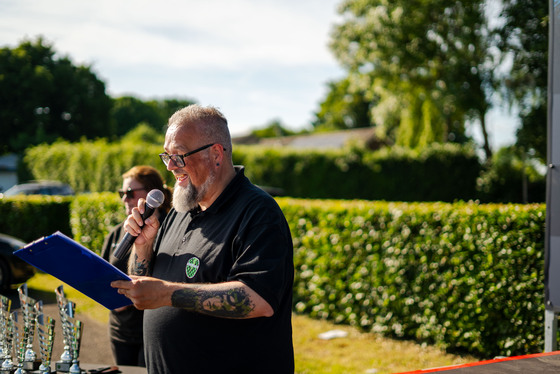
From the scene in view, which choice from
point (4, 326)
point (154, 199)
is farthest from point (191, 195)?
point (4, 326)

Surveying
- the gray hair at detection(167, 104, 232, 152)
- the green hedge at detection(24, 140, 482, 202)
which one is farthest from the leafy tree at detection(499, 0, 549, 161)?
the gray hair at detection(167, 104, 232, 152)

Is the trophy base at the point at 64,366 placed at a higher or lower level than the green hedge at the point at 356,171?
lower

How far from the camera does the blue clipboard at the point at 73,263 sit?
2.03m

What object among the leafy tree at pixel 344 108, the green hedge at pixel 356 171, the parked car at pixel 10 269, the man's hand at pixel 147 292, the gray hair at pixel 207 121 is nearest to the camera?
the man's hand at pixel 147 292

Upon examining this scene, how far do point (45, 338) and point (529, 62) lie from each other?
670 inches

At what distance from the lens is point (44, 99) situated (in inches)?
1880

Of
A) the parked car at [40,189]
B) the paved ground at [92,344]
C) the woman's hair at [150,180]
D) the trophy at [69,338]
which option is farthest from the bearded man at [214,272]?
the parked car at [40,189]

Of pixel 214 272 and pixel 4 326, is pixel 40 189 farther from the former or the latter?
pixel 214 272

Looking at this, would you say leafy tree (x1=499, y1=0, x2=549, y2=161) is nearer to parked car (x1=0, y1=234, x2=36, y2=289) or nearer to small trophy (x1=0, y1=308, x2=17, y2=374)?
parked car (x1=0, y1=234, x2=36, y2=289)

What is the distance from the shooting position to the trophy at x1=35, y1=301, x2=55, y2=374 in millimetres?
2584

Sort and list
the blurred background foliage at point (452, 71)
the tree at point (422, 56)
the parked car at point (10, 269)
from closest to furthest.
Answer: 1. the parked car at point (10, 269)
2. the blurred background foliage at point (452, 71)
3. the tree at point (422, 56)

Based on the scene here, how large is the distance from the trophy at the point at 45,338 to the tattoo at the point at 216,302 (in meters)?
1.01

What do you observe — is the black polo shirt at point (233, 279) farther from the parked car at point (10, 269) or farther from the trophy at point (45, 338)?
the parked car at point (10, 269)

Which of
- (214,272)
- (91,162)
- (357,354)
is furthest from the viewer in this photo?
(91,162)
